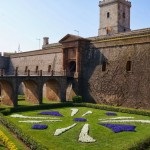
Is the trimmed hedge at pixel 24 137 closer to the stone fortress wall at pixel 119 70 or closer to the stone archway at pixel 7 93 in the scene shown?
the stone archway at pixel 7 93

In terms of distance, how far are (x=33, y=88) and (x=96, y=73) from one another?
8.33 meters

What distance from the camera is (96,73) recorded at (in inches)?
1425

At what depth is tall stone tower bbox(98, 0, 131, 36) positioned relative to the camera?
48.4m

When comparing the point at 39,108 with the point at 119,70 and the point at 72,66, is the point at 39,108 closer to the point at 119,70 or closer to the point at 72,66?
the point at 119,70

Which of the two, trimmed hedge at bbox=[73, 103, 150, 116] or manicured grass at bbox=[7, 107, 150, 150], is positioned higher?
trimmed hedge at bbox=[73, 103, 150, 116]

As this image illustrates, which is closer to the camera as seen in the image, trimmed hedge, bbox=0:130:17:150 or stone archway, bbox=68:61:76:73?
trimmed hedge, bbox=0:130:17:150

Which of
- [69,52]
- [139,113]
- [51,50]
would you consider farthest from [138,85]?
[51,50]

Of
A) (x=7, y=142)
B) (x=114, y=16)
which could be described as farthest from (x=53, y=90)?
(x=7, y=142)

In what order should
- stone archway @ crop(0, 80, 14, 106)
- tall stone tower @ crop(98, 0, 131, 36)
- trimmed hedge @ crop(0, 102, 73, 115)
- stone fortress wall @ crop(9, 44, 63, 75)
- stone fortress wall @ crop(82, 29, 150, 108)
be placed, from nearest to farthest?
trimmed hedge @ crop(0, 102, 73, 115) → stone fortress wall @ crop(82, 29, 150, 108) → stone archway @ crop(0, 80, 14, 106) → stone fortress wall @ crop(9, 44, 63, 75) → tall stone tower @ crop(98, 0, 131, 36)

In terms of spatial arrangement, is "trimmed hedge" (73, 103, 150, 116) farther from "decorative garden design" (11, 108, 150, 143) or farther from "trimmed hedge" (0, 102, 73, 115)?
"decorative garden design" (11, 108, 150, 143)

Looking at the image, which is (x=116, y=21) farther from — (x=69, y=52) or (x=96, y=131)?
(x=96, y=131)

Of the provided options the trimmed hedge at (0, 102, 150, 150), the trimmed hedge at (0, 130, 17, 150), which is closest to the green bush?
the trimmed hedge at (0, 102, 150, 150)

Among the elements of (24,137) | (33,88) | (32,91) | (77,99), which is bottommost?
(24,137)

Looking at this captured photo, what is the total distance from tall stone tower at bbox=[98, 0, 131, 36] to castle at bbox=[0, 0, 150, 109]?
1062 cm
